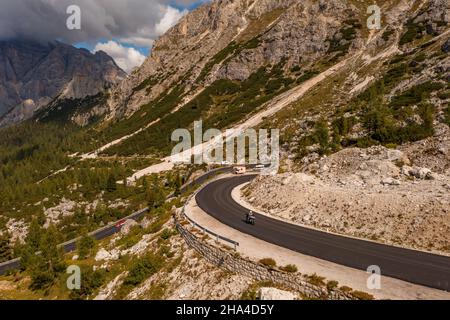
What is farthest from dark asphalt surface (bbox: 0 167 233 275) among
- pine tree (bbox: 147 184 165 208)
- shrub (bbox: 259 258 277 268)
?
shrub (bbox: 259 258 277 268)

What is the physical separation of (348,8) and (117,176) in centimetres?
14897

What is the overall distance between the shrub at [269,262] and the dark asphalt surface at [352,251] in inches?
137

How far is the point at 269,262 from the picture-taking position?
20.4 metres

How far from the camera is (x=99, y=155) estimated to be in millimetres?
175250

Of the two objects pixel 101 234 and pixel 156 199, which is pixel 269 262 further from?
pixel 101 234

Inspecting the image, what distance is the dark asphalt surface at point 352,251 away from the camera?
61.1ft

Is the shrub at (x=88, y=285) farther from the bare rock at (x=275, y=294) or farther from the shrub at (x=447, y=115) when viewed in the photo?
the shrub at (x=447, y=115)

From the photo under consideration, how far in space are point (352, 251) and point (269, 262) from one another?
6.57 meters

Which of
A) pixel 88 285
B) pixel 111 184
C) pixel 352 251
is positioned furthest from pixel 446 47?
pixel 111 184

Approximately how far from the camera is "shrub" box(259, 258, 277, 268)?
20.0m

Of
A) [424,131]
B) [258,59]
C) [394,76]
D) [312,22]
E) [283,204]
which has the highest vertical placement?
[312,22]
